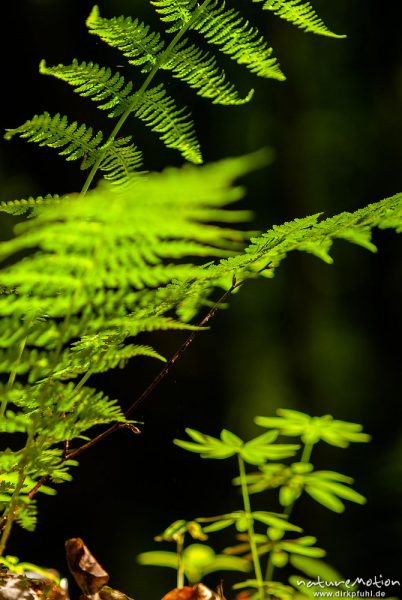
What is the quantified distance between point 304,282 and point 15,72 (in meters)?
0.80

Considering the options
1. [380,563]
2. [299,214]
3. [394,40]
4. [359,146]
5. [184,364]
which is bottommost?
[380,563]

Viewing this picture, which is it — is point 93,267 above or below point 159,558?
above

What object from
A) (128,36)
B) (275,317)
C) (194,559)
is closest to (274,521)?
(194,559)

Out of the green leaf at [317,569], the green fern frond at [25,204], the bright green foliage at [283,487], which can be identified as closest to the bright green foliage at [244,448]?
the bright green foliage at [283,487]

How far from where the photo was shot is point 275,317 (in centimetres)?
143

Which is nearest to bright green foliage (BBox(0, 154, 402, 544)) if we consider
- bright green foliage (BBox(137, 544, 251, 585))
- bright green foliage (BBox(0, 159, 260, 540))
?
bright green foliage (BBox(0, 159, 260, 540))

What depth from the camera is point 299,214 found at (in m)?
1.43

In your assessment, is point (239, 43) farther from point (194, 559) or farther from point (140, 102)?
point (194, 559)

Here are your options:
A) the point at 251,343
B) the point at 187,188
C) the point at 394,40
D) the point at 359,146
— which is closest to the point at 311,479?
the point at 187,188

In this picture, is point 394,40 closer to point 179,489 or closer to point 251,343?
point 251,343

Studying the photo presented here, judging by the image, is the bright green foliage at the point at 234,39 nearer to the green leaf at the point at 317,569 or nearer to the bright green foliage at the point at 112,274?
the bright green foliage at the point at 112,274

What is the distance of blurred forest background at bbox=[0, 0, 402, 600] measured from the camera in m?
1.39

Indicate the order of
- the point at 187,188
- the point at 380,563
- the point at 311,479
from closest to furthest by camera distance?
the point at 187,188, the point at 311,479, the point at 380,563

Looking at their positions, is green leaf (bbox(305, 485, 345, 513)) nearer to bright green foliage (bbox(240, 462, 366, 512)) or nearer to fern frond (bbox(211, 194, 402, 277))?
bright green foliage (bbox(240, 462, 366, 512))
